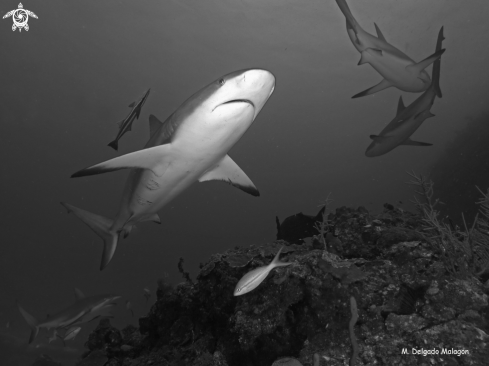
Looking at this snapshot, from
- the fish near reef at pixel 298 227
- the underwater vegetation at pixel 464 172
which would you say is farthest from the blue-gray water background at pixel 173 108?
the underwater vegetation at pixel 464 172

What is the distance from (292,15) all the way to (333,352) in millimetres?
35875

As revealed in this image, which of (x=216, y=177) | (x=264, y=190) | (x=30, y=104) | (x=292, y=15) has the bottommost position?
(x=264, y=190)

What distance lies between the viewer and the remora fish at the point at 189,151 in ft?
8.13

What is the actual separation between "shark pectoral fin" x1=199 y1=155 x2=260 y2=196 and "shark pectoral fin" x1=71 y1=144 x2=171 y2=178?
84cm

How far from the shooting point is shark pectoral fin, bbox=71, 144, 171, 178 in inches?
112

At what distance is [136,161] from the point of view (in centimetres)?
307

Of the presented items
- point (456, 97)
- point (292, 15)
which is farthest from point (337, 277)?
point (456, 97)

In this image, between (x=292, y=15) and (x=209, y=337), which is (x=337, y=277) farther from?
(x=292, y=15)

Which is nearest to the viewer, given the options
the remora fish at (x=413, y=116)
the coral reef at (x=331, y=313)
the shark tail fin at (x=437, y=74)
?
the coral reef at (x=331, y=313)

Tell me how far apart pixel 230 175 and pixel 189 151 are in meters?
1.02

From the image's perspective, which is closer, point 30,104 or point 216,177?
point 216,177

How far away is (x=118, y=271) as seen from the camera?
9400 centimetres

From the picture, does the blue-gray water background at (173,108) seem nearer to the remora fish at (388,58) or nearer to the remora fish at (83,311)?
the remora fish at (388,58)

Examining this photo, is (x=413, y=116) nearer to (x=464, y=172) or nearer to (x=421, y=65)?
(x=421, y=65)
